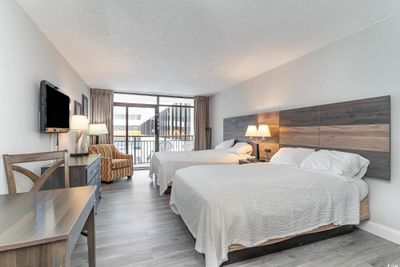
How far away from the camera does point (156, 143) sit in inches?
261

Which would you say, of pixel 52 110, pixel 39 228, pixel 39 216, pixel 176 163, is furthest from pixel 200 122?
pixel 39 228

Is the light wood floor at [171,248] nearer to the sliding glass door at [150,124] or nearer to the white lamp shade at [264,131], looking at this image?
the white lamp shade at [264,131]

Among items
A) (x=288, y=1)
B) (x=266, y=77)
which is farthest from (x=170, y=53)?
(x=266, y=77)

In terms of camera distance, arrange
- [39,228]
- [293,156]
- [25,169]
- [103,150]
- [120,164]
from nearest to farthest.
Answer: [39,228] → [25,169] → [293,156] → [120,164] → [103,150]

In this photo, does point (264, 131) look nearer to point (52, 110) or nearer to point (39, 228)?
point (52, 110)

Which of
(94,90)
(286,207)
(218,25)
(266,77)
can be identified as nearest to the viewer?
(286,207)

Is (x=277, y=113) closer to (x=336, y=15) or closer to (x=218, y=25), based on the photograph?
(x=336, y=15)

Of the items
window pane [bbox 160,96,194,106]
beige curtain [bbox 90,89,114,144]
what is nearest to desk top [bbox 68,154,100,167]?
beige curtain [bbox 90,89,114,144]

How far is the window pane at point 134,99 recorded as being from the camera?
620 cm

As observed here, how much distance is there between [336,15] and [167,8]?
5.91ft

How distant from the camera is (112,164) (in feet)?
14.8

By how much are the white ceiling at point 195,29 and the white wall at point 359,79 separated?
0.16 metres

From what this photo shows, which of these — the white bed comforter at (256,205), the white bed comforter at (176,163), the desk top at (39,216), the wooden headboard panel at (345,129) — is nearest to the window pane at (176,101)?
the white bed comforter at (176,163)

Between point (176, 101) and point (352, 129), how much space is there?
5192 mm
